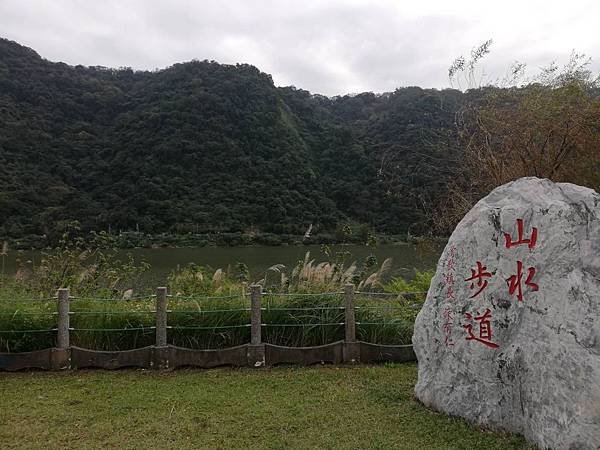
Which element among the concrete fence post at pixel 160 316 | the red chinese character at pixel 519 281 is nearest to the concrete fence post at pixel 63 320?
the concrete fence post at pixel 160 316

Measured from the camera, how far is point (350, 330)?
219 inches

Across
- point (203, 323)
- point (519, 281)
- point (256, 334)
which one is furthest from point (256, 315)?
point (519, 281)

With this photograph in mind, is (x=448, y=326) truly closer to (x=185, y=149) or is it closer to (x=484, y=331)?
(x=484, y=331)

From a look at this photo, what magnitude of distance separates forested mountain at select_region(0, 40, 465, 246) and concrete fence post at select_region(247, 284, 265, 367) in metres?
10.3

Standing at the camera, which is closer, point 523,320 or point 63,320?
point 523,320

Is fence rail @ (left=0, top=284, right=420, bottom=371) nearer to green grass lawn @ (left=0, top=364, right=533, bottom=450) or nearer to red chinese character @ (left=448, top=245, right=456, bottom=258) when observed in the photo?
green grass lawn @ (left=0, top=364, right=533, bottom=450)

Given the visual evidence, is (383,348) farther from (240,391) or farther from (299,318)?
(240,391)

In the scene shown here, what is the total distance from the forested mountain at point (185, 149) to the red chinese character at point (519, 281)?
11677 mm

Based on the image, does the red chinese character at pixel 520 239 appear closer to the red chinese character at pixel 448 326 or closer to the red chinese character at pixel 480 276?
the red chinese character at pixel 480 276

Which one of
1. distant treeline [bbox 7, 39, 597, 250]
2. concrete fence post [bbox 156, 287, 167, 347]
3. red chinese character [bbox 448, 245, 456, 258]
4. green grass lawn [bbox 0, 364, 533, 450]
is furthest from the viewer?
distant treeline [bbox 7, 39, 597, 250]

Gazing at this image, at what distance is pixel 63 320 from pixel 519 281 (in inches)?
176

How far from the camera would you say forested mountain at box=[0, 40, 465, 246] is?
78.3 feet

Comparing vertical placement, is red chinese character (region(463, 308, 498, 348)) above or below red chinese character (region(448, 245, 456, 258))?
below

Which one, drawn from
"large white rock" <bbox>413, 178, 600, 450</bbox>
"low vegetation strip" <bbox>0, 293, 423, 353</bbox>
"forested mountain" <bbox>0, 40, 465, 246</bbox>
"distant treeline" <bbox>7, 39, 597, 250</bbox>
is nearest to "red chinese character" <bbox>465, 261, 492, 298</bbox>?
"large white rock" <bbox>413, 178, 600, 450</bbox>
